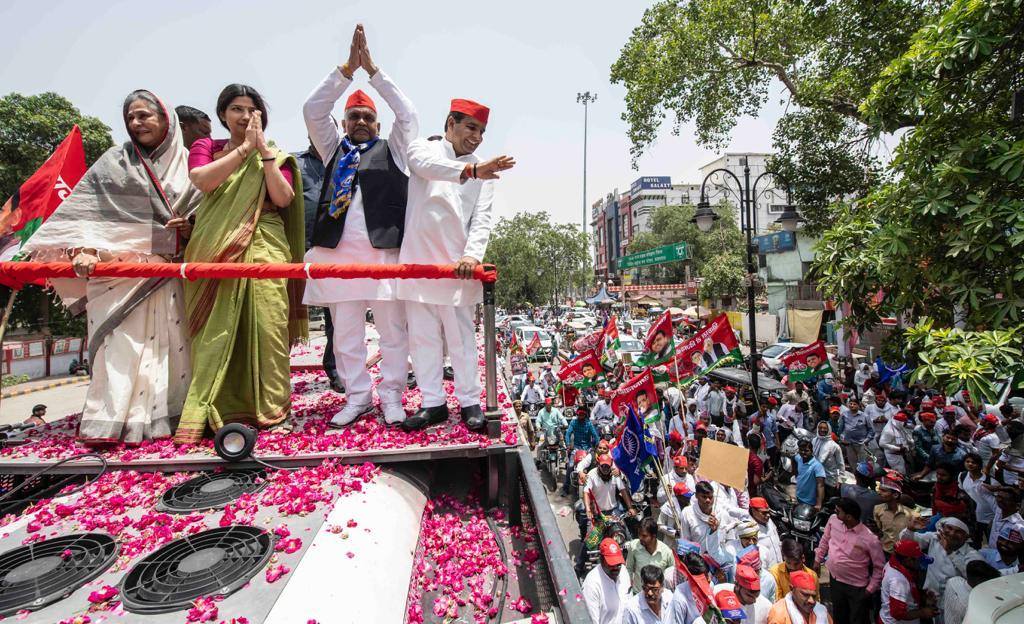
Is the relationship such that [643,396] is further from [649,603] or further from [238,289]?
[238,289]

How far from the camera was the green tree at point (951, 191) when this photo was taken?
11.1ft

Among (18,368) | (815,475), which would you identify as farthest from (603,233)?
(815,475)

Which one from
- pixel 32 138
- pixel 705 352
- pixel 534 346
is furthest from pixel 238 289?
pixel 32 138

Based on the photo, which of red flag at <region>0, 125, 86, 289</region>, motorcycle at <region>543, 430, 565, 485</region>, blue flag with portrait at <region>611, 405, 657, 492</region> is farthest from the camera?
motorcycle at <region>543, 430, 565, 485</region>

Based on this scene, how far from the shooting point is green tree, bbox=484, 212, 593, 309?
129ft

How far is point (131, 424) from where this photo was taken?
332 centimetres

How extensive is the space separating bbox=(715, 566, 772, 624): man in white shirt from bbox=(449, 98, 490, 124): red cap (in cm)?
379

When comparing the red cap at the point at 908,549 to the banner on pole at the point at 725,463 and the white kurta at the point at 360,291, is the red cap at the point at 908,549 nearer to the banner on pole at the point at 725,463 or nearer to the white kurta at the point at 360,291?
the banner on pole at the point at 725,463

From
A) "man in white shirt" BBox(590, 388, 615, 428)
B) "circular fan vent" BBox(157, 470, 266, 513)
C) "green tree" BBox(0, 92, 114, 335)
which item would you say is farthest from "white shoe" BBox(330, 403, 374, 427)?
"green tree" BBox(0, 92, 114, 335)

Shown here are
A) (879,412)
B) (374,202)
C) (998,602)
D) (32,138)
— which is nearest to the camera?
(998,602)

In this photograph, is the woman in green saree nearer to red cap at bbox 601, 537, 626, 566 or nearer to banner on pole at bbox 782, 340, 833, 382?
red cap at bbox 601, 537, 626, 566

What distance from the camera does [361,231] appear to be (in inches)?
154

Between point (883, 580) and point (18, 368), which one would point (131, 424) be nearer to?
point (883, 580)

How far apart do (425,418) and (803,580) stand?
9.69 ft
